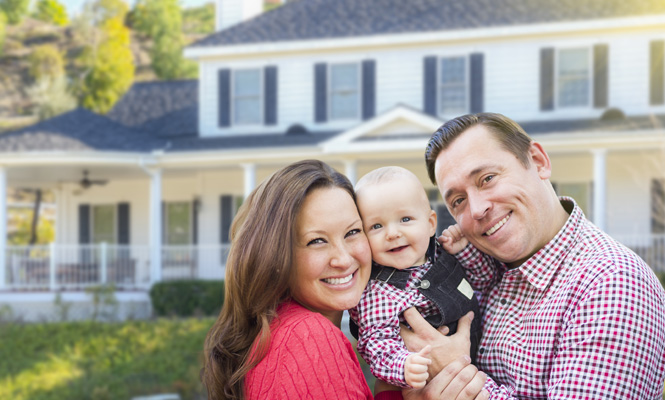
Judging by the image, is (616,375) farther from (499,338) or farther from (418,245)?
(418,245)

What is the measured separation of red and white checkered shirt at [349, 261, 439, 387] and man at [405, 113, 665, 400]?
0.26ft

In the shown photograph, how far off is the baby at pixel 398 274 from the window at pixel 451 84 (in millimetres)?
13863

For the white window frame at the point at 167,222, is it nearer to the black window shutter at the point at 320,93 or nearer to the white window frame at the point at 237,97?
the white window frame at the point at 237,97

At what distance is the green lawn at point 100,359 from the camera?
37.8 feet

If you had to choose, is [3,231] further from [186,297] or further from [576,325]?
[576,325]

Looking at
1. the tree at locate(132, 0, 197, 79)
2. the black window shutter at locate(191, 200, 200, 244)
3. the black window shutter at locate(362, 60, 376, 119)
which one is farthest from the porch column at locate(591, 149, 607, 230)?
the tree at locate(132, 0, 197, 79)

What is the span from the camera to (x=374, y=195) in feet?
9.93

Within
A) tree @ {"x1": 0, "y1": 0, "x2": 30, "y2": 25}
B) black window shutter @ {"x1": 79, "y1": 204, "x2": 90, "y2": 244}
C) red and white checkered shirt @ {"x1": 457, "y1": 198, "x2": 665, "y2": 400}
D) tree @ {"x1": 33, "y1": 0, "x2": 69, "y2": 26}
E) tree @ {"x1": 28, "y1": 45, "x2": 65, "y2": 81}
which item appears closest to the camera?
red and white checkered shirt @ {"x1": 457, "y1": 198, "x2": 665, "y2": 400}

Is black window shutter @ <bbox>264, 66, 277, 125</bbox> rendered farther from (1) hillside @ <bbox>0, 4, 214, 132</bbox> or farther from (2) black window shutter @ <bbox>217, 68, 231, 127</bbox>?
(1) hillside @ <bbox>0, 4, 214, 132</bbox>

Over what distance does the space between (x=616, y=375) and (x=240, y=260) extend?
51.9 inches

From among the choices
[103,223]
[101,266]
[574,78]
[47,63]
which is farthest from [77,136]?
[47,63]

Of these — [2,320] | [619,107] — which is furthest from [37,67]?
[619,107]

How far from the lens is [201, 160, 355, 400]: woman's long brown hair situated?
2.56 m

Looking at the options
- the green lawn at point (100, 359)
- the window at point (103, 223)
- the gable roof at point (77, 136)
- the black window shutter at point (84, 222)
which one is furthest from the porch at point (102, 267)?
the black window shutter at point (84, 222)
